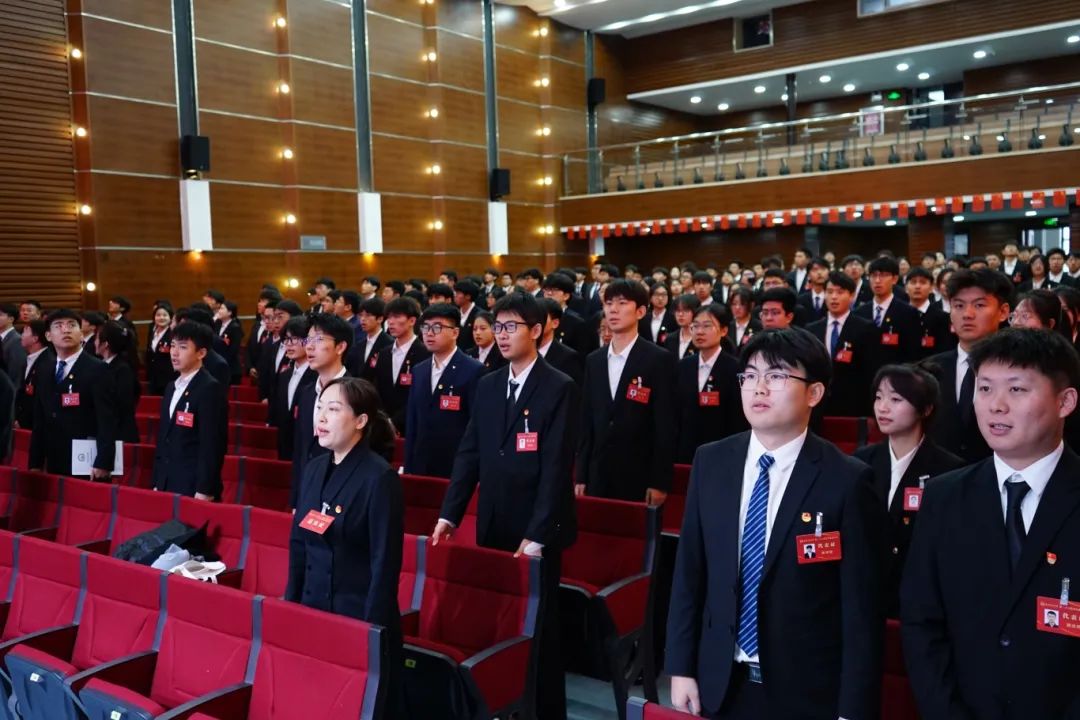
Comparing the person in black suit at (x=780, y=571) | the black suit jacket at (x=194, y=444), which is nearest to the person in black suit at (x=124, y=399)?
the black suit jacket at (x=194, y=444)

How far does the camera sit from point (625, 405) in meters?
4.06

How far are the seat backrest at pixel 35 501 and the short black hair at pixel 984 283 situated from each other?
4.55m

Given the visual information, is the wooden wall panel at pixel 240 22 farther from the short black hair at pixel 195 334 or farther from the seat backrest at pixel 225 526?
the seat backrest at pixel 225 526

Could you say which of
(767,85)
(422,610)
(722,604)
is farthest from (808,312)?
(767,85)

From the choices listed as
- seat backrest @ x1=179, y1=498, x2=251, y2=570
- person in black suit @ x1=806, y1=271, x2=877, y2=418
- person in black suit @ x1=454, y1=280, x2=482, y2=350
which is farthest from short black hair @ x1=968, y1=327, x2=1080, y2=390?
person in black suit @ x1=454, y1=280, x2=482, y2=350

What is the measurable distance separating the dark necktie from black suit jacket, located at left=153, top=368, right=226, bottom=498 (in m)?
3.62

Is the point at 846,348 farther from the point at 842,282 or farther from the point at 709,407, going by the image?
the point at 709,407

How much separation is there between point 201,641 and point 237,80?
10483mm

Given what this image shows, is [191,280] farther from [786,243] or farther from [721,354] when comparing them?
[786,243]

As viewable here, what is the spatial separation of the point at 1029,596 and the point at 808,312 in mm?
6044

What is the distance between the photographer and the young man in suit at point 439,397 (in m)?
4.46

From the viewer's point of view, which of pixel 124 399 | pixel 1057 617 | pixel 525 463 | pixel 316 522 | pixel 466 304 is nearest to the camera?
pixel 1057 617

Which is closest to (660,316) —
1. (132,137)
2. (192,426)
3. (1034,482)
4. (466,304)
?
(466,304)

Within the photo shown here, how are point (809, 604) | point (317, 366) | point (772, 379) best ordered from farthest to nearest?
point (317, 366) → point (772, 379) → point (809, 604)
